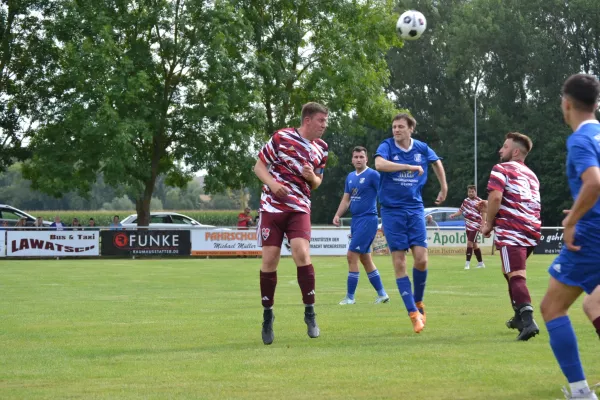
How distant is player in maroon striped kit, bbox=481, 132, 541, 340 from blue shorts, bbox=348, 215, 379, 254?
439 cm

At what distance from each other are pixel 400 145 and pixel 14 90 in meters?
36.3

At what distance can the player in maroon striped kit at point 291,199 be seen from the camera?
9078mm

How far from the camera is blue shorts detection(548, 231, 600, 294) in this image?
5.45 metres

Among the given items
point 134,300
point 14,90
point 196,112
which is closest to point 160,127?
point 196,112

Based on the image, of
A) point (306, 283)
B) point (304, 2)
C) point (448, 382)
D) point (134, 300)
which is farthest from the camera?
point (304, 2)

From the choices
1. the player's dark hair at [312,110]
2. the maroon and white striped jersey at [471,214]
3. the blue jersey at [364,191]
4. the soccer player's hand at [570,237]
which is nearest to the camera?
the soccer player's hand at [570,237]

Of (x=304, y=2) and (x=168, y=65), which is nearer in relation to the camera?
(x=168, y=65)

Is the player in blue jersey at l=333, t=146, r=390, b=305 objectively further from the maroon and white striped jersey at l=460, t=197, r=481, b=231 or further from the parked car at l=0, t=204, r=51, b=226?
the parked car at l=0, t=204, r=51, b=226

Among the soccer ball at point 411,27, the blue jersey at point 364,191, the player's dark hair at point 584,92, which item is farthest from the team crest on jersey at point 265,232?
the soccer ball at point 411,27

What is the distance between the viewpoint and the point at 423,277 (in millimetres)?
10727

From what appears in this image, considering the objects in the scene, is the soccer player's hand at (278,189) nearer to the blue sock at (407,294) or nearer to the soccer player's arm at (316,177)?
the soccer player's arm at (316,177)

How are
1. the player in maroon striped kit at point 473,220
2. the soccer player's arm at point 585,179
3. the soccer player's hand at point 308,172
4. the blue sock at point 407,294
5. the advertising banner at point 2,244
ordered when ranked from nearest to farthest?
the soccer player's arm at point 585,179 < the soccer player's hand at point 308,172 < the blue sock at point 407,294 < the player in maroon striped kit at point 473,220 < the advertising banner at point 2,244

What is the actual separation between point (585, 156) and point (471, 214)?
21363 millimetres

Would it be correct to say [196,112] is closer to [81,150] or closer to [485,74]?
[81,150]
